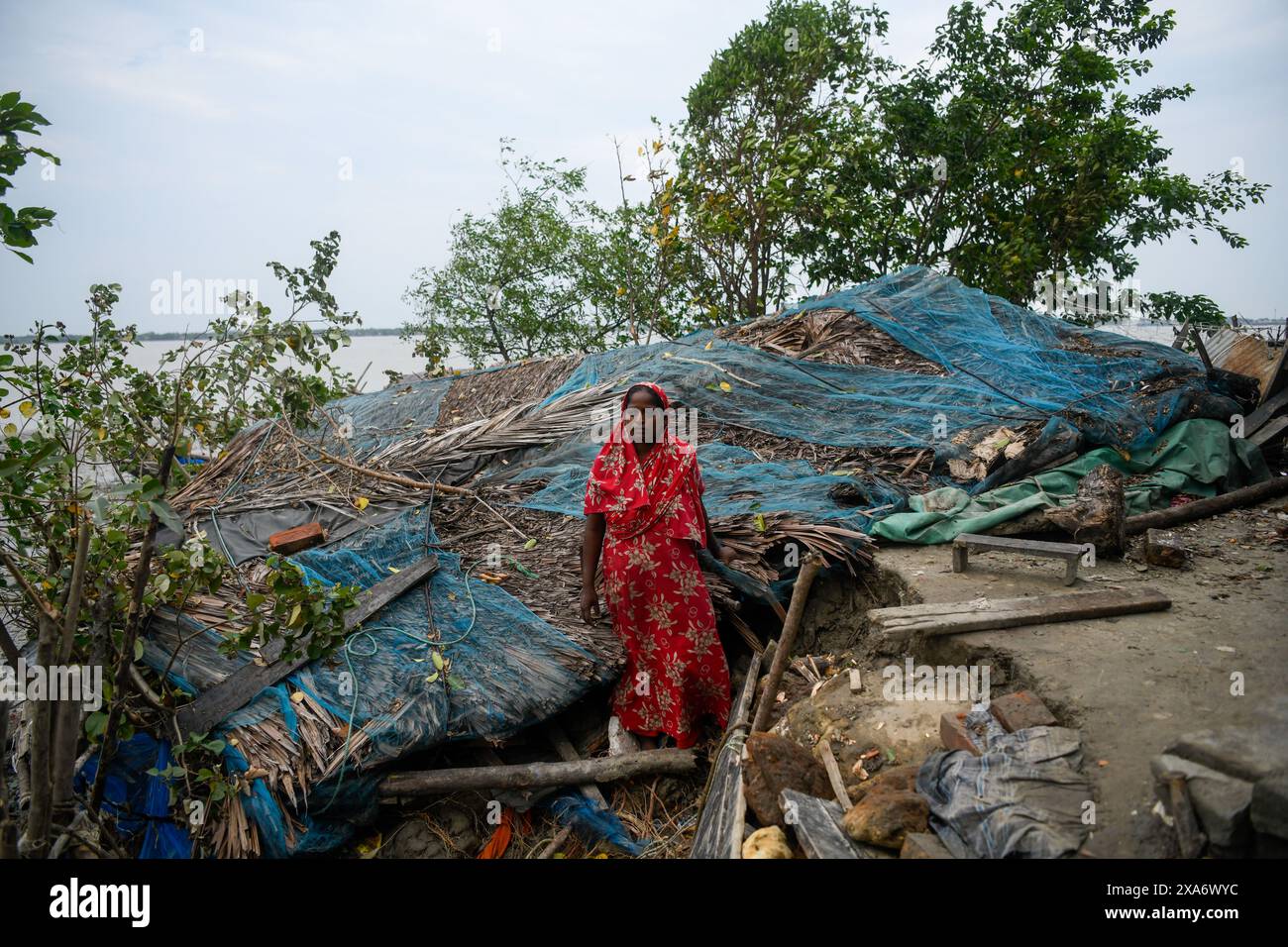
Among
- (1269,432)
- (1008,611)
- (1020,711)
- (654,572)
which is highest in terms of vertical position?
(1269,432)

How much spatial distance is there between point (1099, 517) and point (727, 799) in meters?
2.64

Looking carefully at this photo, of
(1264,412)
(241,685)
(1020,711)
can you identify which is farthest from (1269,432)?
(241,685)

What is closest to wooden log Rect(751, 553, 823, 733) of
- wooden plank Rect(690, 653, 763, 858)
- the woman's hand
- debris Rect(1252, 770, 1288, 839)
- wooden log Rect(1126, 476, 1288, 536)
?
wooden plank Rect(690, 653, 763, 858)

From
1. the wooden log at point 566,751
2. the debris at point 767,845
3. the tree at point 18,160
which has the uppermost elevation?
the tree at point 18,160

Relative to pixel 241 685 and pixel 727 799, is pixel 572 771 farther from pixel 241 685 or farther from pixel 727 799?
pixel 241 685

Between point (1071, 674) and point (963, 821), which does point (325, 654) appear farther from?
point (1071, 674)

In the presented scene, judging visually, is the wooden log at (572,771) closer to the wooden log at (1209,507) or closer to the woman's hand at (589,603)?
the woman's hand at (589,603)

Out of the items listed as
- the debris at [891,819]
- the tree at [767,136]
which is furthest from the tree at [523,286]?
the debris at [891,819]

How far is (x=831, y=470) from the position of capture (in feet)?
17.6

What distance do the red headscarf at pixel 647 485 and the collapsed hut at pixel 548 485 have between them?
0.67 meters

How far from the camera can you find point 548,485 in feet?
17.5

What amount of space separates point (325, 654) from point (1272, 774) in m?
3.62

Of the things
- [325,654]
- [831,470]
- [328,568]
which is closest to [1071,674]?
[831,470]

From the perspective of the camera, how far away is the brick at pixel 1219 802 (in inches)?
80.6
